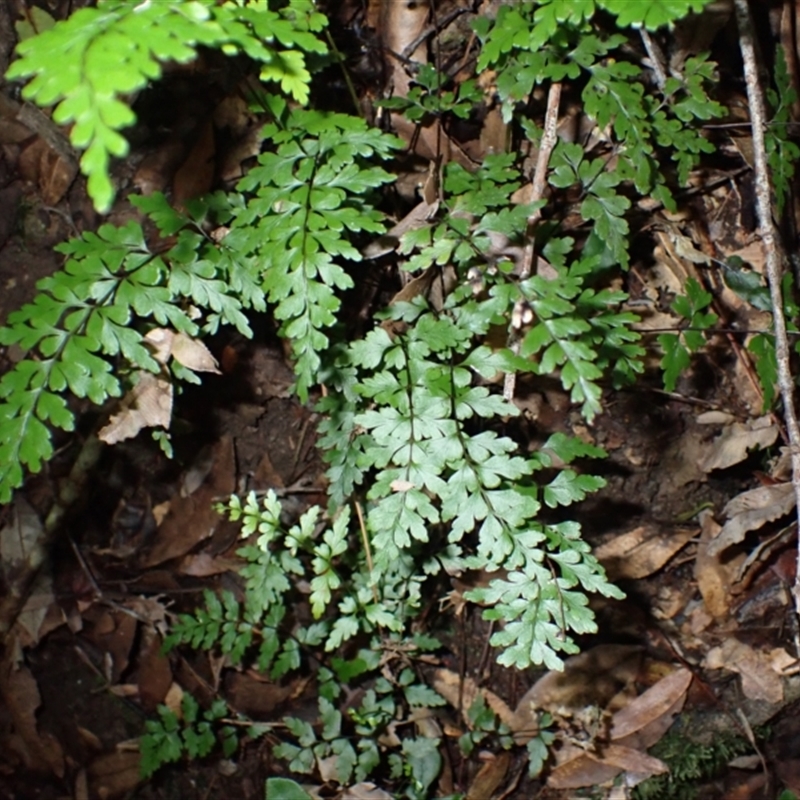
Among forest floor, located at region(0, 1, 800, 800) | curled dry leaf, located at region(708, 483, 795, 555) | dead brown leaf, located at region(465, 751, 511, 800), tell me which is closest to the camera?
curled dry leaf, located at region(708, 483, 795, 555)

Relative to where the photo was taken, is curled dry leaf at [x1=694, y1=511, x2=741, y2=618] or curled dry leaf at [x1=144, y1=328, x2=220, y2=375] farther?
curled dry leaf at [x1=694, y1=511, x2=741, y2=618]

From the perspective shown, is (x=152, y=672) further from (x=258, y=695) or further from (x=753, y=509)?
(x=753, y=509)

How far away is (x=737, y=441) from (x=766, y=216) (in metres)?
1.01

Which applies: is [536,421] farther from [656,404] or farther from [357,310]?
[357,310]

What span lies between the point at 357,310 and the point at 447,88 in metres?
0.79

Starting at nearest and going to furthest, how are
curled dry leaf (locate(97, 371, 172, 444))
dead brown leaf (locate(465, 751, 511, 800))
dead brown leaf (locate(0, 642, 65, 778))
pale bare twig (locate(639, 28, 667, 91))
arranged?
1. pale bare twig (locate(639, 28, 667, 91))
2. curled dry leaf (locate(97, 371, 172, 444))
3. dead brown leaf (locate(465, 751, 511, 800))
4. dead brown leaf (locate(0, 642, 65, 778))

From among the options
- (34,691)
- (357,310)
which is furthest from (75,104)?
(34,691)

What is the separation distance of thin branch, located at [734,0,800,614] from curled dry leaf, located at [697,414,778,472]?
26.7 inches

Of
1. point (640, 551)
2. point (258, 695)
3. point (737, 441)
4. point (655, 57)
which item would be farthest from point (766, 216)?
point (258, 695)

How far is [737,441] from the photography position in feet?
9.51

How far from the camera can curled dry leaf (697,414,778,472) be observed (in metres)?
2.83

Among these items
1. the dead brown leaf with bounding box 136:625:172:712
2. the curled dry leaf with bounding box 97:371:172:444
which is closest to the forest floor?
the dead brown leaf with bounding box 136:625:172:712

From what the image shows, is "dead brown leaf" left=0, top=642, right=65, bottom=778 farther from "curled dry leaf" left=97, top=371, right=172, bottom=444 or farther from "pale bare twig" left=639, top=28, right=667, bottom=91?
"pale bare twig" left=639, top=28, right=667, bottom=91

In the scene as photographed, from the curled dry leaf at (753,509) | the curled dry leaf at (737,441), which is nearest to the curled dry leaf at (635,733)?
the curled dry leaf at (753,509)
